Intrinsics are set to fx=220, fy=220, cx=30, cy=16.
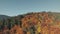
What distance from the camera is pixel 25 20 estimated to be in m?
4.50

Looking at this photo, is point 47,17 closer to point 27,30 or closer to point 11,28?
point 27,30

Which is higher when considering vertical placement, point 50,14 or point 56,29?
point 50,14

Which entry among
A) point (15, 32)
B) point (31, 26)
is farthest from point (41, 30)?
point (15, 32)

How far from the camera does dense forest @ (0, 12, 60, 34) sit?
4402mm

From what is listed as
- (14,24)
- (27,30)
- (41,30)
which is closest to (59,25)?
(41,30)

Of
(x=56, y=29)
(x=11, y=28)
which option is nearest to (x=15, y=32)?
(x=11, y=28)

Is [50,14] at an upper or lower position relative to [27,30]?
upper

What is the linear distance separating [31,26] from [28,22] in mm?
111

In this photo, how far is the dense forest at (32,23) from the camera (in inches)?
173

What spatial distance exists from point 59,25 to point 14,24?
36.4 inches

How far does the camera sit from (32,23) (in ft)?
14.6

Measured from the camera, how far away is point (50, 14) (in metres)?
4.48

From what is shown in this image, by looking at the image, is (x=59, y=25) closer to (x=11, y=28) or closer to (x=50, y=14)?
(x=50, y=14)

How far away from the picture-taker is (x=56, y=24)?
4324 mm
